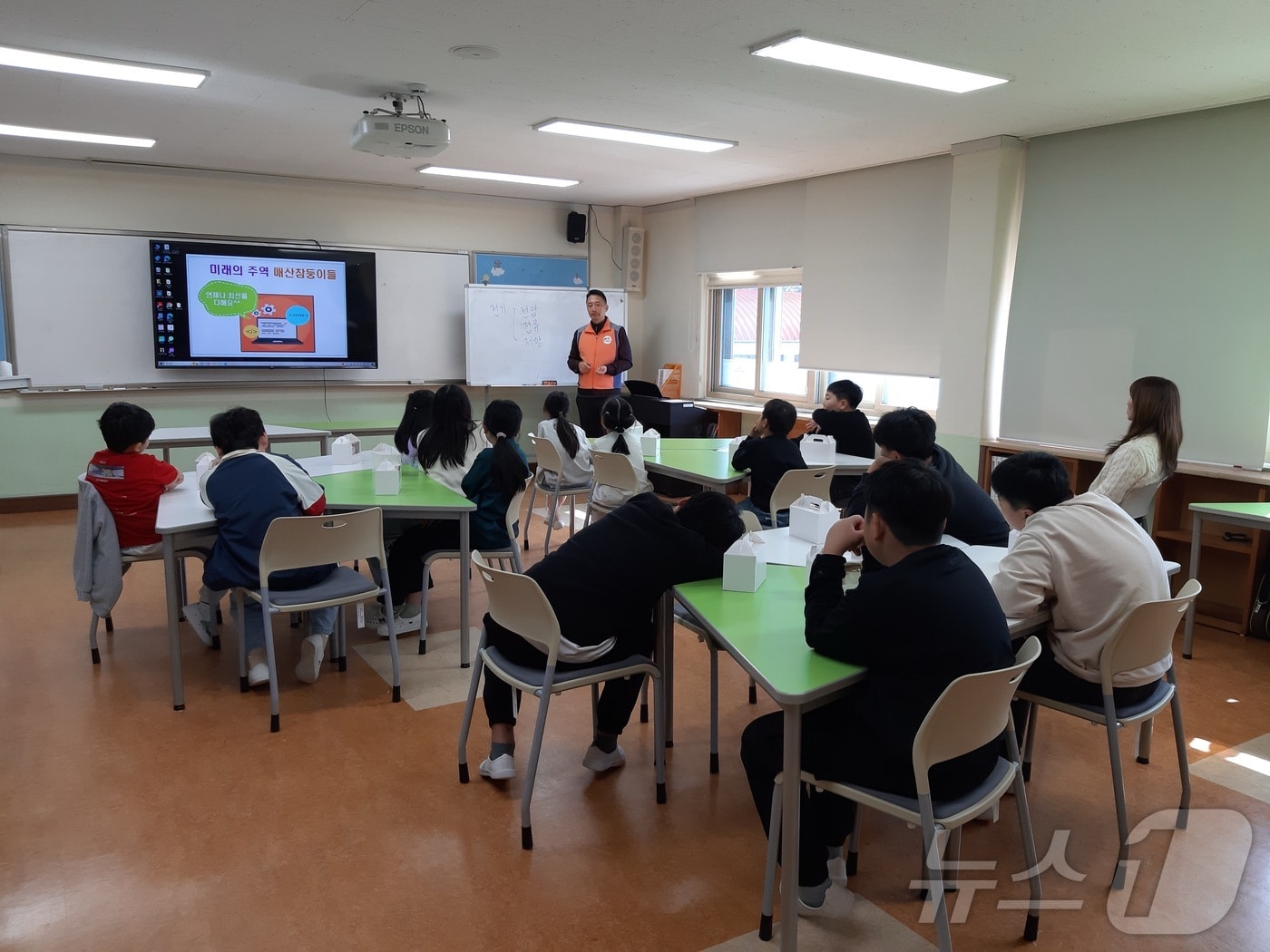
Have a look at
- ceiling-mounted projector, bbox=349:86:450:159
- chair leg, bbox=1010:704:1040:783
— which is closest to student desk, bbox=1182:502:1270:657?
chair leg, bbox=1010:704:1040:783

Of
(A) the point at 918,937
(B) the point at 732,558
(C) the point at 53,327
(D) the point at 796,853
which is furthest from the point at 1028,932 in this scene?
(C) the point at 53,327

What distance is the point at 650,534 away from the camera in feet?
8.64

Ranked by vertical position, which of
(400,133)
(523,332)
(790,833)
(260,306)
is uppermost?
(400,133)

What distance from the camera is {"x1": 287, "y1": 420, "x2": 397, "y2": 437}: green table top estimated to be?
7.78 m

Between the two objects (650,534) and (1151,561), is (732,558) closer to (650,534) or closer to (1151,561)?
(650,534)

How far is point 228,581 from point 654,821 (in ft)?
6.07

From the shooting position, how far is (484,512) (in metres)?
4.16

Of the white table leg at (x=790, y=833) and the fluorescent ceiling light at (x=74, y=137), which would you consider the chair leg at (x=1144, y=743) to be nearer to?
the white table leg at (x=790, y=833)

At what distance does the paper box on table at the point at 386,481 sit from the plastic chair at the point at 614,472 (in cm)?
139

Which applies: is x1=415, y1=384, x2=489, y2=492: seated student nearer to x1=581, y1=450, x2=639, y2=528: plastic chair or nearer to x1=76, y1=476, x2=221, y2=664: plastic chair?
x1=581, y1=450, x2=639, y2=528: plastic chair

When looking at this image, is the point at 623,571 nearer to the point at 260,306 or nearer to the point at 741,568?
the point at 741,568

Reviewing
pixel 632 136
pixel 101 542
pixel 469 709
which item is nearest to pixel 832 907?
pixel 469 709

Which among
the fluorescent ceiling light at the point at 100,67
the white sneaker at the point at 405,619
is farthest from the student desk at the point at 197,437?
the fluorescent ceiling light at the point at 100,67

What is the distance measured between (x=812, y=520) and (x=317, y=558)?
1.85m
